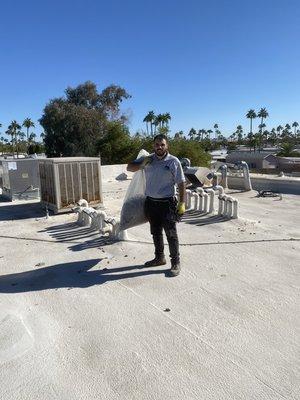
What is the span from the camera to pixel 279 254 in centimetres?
524

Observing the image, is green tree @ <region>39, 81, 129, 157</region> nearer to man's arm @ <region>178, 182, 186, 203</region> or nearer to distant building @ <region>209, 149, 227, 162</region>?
distant building @ <region>209, 149, 227, 162</region>

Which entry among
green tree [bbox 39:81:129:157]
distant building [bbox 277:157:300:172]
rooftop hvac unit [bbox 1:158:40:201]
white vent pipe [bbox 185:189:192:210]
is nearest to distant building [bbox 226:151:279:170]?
distant building [bbox 277:157:300:172]

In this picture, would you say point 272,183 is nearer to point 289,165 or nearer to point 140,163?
point 140,163

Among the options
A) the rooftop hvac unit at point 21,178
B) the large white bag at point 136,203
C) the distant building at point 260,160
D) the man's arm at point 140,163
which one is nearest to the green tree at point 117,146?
the rooftop hvac unit at point 21,178

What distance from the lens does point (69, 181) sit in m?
8.80

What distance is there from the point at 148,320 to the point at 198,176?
9.21 meters

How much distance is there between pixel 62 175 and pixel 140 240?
343 centimetres

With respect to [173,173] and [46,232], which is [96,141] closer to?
[46,232]

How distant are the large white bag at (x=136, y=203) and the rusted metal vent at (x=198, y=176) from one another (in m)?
7.29

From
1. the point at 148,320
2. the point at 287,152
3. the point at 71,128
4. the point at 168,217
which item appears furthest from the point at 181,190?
the point at 287,152

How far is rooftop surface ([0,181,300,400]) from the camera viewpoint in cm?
259

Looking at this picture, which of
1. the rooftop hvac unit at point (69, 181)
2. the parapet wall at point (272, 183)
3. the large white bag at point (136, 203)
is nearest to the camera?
the large white bag at point (136, 203)

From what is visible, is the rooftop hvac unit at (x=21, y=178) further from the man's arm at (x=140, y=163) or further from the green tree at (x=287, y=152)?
the green tree at (x=287, y=152)

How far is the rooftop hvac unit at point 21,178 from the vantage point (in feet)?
35.8
